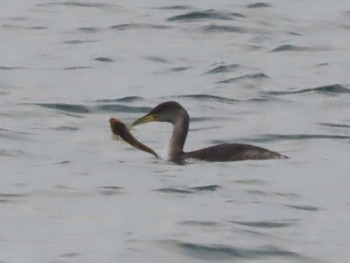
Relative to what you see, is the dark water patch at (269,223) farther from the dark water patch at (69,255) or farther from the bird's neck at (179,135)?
the bird's neck at (179,135)

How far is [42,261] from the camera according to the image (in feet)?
40.9

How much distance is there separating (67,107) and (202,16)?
583 cm

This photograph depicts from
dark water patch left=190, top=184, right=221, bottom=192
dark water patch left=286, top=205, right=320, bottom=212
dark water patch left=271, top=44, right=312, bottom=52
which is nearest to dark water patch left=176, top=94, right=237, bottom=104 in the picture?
dark water patch left=271, top=44, right=312, bottom=52

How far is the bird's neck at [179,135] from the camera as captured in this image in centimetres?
1666

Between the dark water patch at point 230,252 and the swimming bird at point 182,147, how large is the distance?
9.92 feet

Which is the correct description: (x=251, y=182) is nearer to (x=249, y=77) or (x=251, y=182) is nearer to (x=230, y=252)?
(x=230, y=252)

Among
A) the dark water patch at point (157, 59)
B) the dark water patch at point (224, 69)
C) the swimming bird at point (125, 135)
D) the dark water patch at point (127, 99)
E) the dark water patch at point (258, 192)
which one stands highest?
the dark water patch at point (258, 192)

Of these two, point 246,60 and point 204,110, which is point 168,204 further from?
point 246,60

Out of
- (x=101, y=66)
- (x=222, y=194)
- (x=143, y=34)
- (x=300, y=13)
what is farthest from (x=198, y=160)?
(x=300, y=13)

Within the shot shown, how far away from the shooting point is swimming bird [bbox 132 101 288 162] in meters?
16.0

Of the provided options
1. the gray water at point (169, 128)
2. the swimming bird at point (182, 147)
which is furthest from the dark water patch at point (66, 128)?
the swimming bird at point (182, 147)

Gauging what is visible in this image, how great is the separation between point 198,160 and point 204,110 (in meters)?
3.00

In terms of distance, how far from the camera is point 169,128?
18531mm

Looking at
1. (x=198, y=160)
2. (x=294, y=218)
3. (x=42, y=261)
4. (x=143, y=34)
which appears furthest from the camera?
(x=143, y=34)
